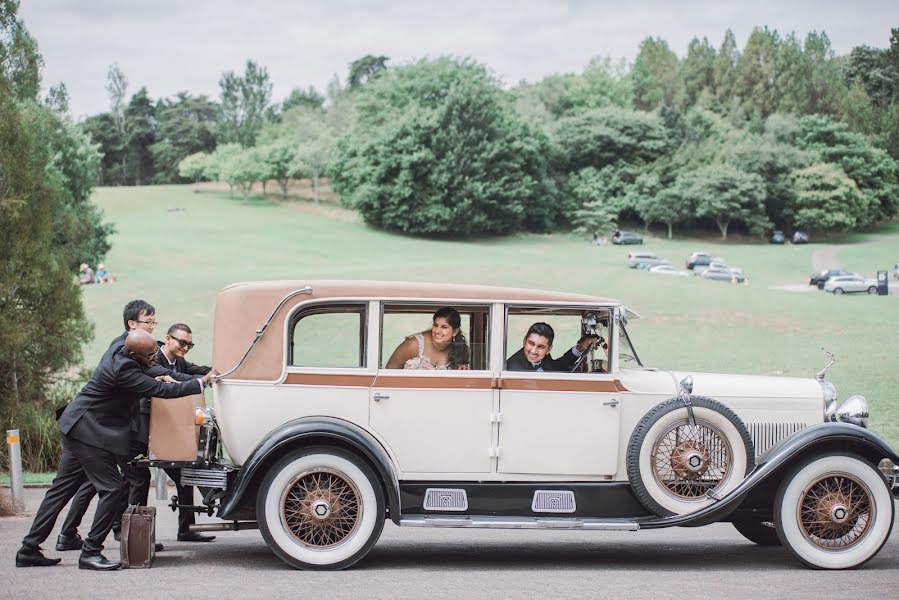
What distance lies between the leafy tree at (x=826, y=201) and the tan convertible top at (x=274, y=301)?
40.0 m

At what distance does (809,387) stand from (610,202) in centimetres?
5902

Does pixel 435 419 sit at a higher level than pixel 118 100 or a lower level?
lower

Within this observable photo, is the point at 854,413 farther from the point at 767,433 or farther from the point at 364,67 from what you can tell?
the point at 364,67

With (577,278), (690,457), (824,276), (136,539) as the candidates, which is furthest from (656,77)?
(136,539)

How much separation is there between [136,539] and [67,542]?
0.94m

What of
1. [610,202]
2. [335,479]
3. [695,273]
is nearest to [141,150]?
[610,202]

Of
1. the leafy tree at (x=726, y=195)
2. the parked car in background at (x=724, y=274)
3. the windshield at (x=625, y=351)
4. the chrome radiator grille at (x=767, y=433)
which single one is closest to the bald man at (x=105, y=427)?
the windshield at (x=625, y=351)

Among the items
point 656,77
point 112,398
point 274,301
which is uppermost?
point 656,77

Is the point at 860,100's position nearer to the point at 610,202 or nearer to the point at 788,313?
the point at 788,313

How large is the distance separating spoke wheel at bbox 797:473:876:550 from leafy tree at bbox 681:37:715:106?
282ft

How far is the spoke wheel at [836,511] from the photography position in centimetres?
698

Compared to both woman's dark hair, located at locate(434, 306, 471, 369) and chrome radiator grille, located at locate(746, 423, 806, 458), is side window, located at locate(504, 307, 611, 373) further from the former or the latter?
chrome radiator grille, located at locate(746, 423, 806, 458)

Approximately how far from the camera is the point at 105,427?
6844 mm

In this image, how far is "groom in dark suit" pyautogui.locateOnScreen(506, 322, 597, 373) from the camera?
7.14m
